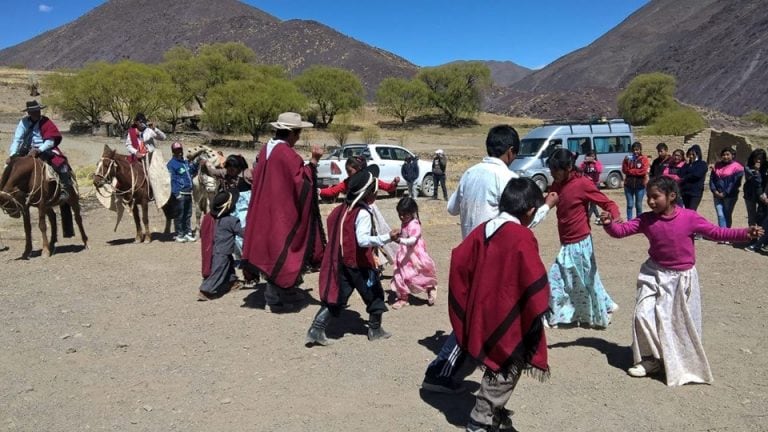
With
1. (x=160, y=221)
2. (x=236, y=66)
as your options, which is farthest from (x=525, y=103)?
(x=160, y=221)

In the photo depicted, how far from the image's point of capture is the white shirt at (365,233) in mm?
4816

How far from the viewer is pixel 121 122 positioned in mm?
46719

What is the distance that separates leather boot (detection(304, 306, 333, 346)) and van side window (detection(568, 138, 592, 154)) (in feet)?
52.0

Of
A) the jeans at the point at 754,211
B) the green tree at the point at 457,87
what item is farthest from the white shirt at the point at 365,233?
the green tree at the point at 457,87

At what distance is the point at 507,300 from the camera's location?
3287 mm

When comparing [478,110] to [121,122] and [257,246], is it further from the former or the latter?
[257,246]

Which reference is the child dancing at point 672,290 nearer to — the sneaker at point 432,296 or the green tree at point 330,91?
the sneaker at point 432,296

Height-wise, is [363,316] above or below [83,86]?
below

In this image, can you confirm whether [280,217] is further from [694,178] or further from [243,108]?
[243,108]

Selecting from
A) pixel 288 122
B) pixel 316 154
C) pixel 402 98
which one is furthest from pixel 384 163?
pixel 402 98

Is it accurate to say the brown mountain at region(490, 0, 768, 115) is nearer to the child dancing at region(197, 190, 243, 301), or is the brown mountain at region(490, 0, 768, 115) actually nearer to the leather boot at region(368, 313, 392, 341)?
the child dancing at region(197, 190, 243, 301)

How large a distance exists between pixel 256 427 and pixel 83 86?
47.8 meters

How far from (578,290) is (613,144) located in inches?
630

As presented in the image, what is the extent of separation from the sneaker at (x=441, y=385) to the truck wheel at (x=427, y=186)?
13977mm
